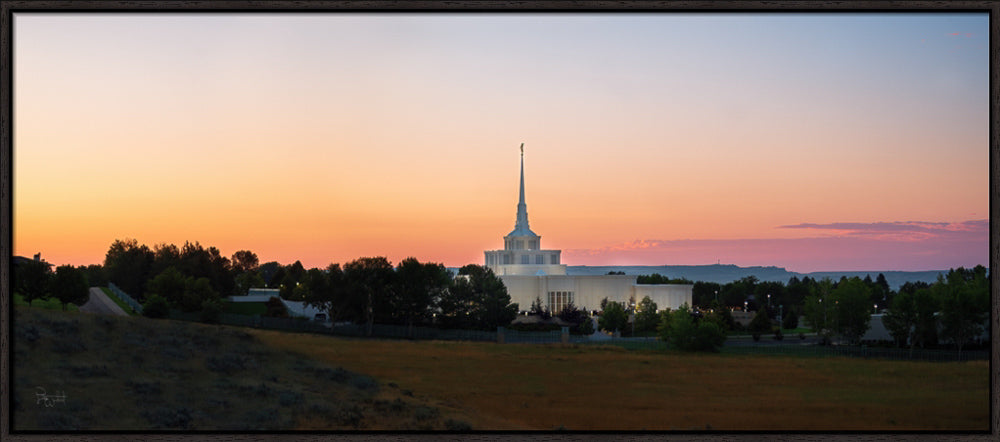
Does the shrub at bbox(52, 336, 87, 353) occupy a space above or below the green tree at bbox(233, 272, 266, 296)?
below

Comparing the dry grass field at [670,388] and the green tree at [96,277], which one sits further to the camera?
the green tree at [96,277]

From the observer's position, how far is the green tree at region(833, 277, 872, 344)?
182 ft

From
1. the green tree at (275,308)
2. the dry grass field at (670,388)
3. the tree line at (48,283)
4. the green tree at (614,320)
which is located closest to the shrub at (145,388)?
the dry grass field at (670,388)

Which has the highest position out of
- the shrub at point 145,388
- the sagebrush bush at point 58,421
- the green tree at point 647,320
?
the shrub at point 145,388

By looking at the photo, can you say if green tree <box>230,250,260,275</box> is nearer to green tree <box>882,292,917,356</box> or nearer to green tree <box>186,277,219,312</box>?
green tree <box>186,277,219,312</box>

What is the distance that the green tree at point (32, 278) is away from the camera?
48.7 meters

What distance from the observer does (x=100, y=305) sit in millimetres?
55656

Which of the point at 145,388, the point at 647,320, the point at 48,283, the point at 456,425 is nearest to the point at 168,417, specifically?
the point at 145,388

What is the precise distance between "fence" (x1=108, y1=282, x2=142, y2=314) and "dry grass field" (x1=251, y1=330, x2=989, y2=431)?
53.4 feet

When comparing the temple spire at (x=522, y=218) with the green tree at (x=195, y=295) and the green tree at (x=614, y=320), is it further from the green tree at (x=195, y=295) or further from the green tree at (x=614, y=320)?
the green tree at (x=195, y=295)

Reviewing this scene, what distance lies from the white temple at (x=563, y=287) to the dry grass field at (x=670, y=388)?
48084mm

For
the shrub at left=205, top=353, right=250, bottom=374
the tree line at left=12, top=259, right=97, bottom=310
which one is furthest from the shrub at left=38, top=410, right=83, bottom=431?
the tree line at left=12, top=259, right=97, bottom=310
